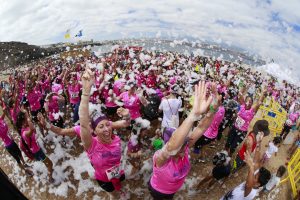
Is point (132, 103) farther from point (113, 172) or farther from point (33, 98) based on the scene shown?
point (33, 98)

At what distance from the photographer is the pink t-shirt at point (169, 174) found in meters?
2.72

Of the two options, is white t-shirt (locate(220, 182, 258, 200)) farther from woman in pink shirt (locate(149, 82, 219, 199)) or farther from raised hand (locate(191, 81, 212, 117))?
raised hand (locate(191, 81, 212, 117))

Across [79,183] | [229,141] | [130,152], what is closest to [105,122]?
[130,152]

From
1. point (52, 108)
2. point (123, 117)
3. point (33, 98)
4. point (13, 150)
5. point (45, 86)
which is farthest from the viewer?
point (45, 86)

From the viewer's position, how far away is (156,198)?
3117 mm

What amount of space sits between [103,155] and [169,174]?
900 mm

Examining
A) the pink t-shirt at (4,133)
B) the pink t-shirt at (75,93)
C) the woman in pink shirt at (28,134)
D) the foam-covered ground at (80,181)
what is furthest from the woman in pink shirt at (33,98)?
the woman in pink shirt at (28,134)

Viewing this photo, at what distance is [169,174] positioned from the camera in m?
2.73

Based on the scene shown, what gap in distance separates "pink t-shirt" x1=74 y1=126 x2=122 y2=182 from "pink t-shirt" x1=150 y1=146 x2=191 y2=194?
2.03ft

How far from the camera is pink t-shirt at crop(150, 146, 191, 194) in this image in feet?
8.94

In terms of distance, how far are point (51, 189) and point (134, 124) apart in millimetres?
2329

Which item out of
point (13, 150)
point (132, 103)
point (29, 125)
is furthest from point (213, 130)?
point (13, 150)

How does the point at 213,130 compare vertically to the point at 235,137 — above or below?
above

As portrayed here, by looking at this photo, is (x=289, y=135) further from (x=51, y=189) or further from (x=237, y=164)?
(x=51, y=189)
